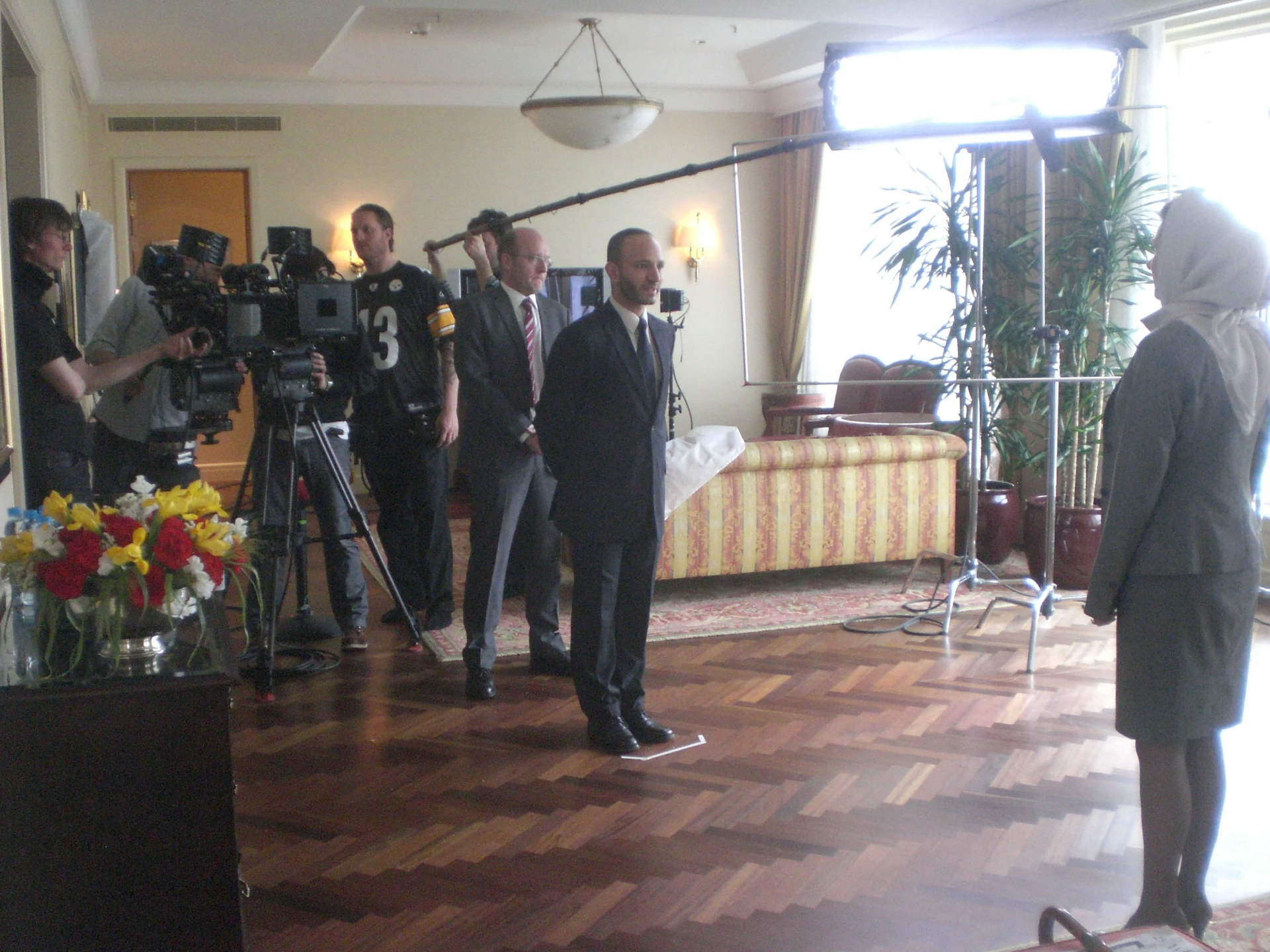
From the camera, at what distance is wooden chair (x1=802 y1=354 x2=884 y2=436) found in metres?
7.40

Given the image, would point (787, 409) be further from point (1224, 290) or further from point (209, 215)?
point (1224, 290)

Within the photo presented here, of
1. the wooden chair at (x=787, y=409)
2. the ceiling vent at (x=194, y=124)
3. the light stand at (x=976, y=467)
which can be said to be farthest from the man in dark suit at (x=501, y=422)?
the ceiling vent at (x=194, y=124)

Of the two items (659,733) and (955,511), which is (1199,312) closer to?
(659,733)

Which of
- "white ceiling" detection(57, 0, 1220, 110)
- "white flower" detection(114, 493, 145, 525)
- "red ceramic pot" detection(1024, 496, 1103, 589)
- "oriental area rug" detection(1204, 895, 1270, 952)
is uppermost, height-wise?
"white ceiling" detection(57, 0, 1220, 110)

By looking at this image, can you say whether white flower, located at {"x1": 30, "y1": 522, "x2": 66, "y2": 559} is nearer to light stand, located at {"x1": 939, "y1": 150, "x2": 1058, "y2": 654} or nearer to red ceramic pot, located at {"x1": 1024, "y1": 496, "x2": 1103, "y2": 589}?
light stand, located at {"x1": 939, "y1": 150, "x2": 1058, "y2": 654}

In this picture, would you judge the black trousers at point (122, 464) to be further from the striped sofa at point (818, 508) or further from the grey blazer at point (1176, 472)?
the grey blazer at point (1176, 472)

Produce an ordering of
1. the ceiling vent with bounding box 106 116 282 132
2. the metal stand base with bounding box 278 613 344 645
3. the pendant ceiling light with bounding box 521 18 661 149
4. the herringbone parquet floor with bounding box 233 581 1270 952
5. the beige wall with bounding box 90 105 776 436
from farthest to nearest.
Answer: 1. the beige wall with bounding box 90 105 776 436
2. the ceiling vent with bounding box 106 116 282 132
3. the pendant ceiling light with bounding box 521 18 661 149
4. the metal stand base with bounding box 278 613 344 645
5. the herringbone parquet floor with bounding box 233 581 1270 952

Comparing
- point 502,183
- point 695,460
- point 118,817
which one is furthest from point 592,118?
point 118,817

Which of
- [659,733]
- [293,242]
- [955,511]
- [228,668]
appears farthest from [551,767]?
[955,511]

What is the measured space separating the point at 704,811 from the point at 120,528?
1558mm

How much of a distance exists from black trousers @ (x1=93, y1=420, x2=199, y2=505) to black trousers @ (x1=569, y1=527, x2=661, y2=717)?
1513mm

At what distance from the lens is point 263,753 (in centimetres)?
323

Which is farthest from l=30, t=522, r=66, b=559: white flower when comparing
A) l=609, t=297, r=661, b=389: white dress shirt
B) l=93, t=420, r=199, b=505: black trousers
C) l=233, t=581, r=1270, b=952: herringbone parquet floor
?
l=93, t=420, r=199, b=505: black trousers

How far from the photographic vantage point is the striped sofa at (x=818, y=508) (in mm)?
4992
